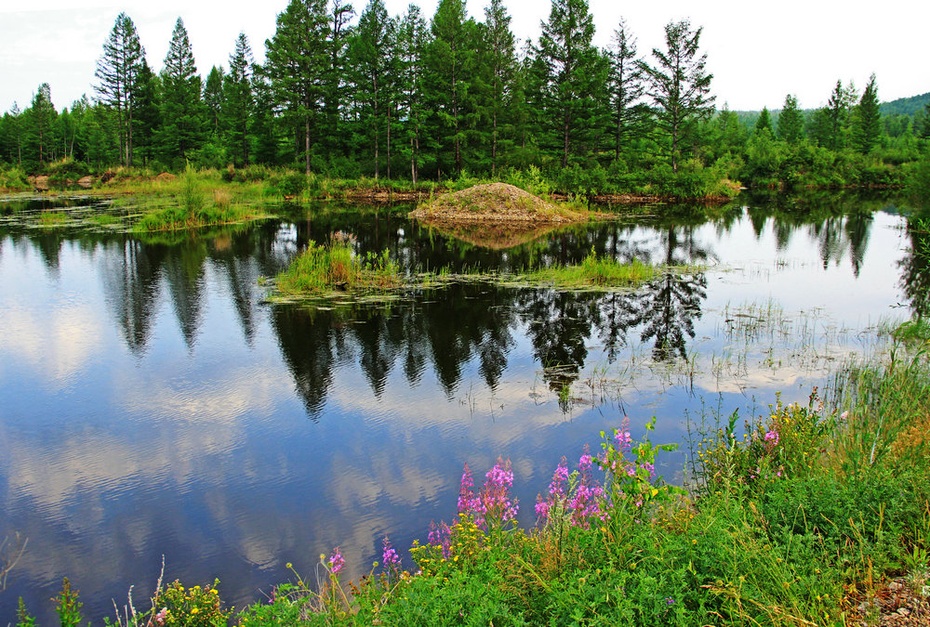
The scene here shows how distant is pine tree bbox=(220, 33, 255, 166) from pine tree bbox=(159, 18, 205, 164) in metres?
3.46

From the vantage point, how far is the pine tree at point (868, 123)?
252 feet

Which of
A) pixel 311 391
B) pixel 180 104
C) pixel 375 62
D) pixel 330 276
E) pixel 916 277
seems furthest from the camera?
pixel 180 104

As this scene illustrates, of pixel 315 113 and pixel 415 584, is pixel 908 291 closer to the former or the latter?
pixel 415 584

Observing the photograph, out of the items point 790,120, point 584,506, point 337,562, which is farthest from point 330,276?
point 790,120

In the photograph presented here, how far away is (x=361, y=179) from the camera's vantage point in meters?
46.2

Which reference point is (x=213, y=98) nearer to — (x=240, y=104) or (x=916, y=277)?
(x=240, y=104)

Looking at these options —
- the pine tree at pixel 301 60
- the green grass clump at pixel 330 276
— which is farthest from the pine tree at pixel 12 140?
the green grass clump at pixel 330 276

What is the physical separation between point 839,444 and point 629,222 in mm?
26617

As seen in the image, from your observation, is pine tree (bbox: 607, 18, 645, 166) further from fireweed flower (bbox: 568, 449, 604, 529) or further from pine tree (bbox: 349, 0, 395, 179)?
fireweed flower (bbox: 568, 449, 604, 529)

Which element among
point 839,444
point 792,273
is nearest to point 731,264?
point 792,273

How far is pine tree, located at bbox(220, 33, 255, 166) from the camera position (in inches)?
2206

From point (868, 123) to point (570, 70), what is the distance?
51041 millimetres

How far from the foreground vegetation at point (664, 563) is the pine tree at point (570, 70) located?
43.6 meters

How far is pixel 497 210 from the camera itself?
32.4m
